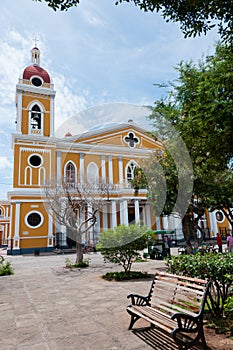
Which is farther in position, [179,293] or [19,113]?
[19,113]

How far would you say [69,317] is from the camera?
4520 mm

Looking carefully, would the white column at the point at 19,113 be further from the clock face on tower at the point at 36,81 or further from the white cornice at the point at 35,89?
the clock face on tower at the point at 36,81

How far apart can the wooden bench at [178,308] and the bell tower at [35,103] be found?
21.0 metres

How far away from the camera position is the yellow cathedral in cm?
2147

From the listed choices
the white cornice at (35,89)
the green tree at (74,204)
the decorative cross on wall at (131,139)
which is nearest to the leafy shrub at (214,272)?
the green tree at (74,204)

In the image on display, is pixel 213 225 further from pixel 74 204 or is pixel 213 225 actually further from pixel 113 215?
pixel 74 204

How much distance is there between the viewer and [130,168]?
2702 cm

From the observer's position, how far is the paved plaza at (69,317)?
344 cm

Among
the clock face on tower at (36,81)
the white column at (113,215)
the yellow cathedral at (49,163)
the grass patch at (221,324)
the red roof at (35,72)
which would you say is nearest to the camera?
the grass patch at (221,324)

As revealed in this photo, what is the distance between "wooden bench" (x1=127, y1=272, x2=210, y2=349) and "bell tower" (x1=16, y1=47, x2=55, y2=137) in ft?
68.9

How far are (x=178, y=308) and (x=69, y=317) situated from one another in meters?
2.05

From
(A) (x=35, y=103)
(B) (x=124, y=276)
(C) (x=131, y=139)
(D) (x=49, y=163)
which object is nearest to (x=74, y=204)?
(B) (x=124, y=276)

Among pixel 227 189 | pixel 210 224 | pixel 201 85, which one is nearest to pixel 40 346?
pixel 201 85

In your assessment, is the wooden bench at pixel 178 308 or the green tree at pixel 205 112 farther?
the green tree at pixel 205 112
